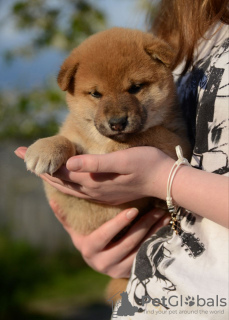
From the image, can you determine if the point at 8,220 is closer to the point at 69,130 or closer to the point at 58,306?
the point at 58,306

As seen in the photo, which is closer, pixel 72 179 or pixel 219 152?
pixel 219 152

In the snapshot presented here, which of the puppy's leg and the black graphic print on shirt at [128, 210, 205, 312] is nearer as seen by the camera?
the black graphic print on shirt at [128, 210, 205, 312]

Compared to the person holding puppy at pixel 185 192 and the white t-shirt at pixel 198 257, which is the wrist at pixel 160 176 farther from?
the white t-shirt at pixel 198 257

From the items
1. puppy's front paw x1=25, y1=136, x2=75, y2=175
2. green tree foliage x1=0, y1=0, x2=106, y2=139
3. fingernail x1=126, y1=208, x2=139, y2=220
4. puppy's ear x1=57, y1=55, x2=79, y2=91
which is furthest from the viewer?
green tree foliage x1=0, y1=0, x2=106, y2=139

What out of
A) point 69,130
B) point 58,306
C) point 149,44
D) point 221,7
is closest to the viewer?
point 221,7

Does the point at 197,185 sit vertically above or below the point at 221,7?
below

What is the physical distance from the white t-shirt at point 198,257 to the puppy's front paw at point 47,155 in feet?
1.82

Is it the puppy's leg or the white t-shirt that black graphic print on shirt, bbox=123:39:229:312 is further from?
the puppy's leg

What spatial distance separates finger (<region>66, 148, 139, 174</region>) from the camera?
1.71 metres

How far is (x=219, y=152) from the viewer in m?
1.62

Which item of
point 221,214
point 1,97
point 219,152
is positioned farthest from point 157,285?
point 1,97

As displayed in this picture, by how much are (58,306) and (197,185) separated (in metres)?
3.69

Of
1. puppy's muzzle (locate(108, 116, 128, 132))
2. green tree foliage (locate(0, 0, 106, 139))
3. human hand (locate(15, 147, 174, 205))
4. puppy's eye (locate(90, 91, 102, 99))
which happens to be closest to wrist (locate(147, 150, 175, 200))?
human hand (locate(15, 147, 174, 205))

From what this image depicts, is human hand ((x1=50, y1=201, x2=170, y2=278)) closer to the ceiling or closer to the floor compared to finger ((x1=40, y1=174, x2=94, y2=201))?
closer to the floor
